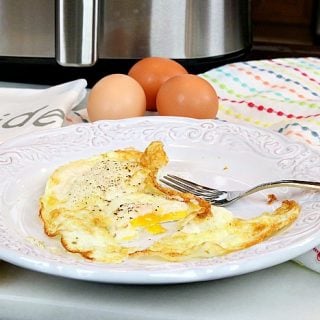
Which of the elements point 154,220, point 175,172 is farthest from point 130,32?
point 154,220

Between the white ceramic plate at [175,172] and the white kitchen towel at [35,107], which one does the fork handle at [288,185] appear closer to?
the white ceramic plate at [175,172]

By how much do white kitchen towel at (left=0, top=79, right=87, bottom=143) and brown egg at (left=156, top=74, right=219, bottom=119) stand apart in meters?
0.10

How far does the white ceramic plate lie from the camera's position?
533 millimetres

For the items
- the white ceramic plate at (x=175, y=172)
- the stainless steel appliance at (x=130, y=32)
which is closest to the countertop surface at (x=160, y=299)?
the white ceramic plate at (x=175, y=172)

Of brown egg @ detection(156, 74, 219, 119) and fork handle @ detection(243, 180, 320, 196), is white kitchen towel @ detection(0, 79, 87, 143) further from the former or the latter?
fork handle @ detection(243, 180, 320, 196)

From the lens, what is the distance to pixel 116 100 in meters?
0.86

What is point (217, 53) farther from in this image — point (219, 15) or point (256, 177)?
point (256, 177)

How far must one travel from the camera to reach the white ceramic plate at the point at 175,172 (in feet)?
1.75

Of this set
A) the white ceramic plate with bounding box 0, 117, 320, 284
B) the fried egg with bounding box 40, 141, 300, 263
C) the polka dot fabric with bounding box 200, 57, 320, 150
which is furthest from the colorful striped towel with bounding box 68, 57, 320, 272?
the fried egg with bounding box 40, 141, 300, 263

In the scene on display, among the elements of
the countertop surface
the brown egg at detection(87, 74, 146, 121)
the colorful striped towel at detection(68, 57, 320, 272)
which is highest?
the brown egg at detection(87, 74, 146, 121)

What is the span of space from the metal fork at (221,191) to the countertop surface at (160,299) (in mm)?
82

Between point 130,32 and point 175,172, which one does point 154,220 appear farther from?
point 130,32

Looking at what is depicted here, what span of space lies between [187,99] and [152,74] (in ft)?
0.25

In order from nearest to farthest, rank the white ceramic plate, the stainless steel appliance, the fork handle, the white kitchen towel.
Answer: the white ceramic plate
the fork handle
the white kitchen towel
the stainless steel appliance
